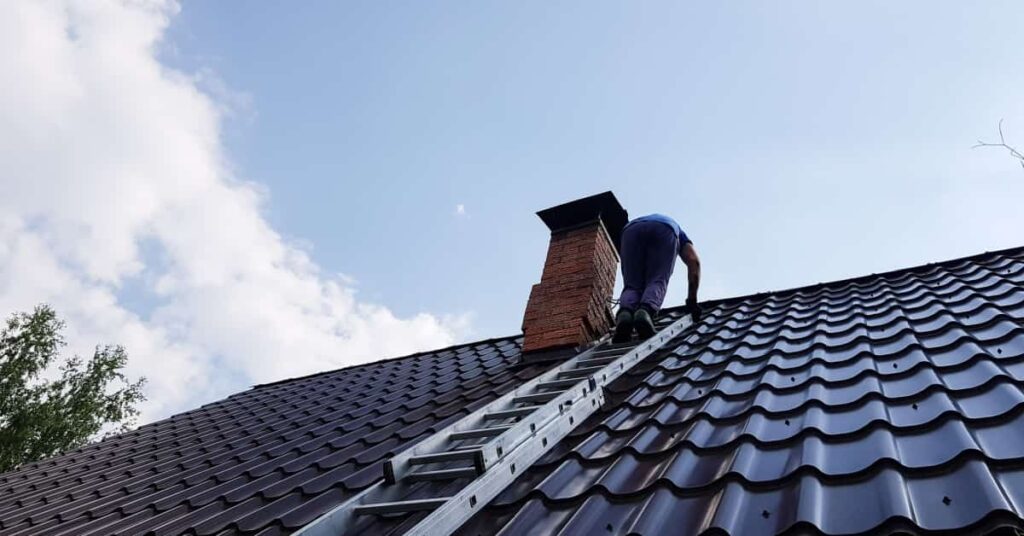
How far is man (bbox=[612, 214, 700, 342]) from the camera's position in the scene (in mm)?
4719

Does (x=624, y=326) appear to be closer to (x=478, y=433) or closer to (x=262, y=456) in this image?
(x=478, y=433)

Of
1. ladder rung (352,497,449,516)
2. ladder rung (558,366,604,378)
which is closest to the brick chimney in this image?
ladder rung (558,366,604,378)

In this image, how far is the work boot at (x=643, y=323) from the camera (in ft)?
15.1

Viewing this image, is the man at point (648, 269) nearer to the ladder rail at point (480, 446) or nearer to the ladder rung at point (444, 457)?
the ladder rail at point (480, 446)

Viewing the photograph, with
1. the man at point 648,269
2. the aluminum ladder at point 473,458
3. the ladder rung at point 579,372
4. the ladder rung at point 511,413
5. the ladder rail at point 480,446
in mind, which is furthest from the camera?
the man at point 648,269

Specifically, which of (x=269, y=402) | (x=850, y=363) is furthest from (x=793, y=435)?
(x=269, y=402)

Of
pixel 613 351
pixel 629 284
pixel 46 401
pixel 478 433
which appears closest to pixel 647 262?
pixel 629 284

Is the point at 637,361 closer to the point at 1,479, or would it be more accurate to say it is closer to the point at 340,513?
the point at 340,513

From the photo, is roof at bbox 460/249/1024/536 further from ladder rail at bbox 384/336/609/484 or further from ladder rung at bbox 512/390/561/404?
ladder rung at bbox 512/390/561/404

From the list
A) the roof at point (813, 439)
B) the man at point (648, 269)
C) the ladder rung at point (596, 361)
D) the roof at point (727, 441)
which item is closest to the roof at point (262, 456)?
the roof at point (727, 441)

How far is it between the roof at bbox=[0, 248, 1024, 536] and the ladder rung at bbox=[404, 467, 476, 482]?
0.20 m

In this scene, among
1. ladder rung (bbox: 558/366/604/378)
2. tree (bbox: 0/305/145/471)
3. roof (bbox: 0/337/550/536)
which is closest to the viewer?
roof (bbox: 0/337/550/536)

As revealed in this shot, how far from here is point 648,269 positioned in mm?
4984

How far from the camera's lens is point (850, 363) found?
324 cm
